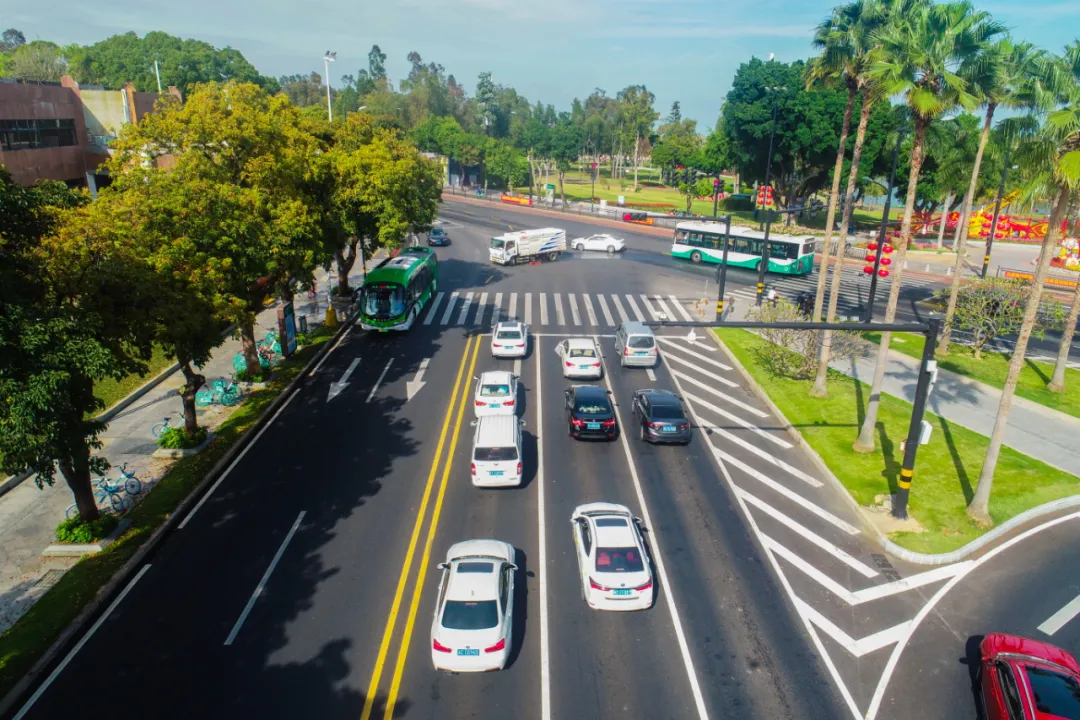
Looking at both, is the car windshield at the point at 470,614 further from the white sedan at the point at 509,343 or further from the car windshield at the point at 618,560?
the white sedan at the point at 509,343

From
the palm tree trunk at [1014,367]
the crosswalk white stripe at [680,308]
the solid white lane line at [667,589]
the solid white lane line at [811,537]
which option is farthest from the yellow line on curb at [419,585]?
the crosswalk white stripe at [680,308]

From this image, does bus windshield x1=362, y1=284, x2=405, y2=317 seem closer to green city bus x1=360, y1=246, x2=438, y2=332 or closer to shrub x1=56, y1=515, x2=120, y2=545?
green city bus x1=360, y1=246, x2=438, y2=332

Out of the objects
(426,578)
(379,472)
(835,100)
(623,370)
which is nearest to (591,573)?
(426,578)

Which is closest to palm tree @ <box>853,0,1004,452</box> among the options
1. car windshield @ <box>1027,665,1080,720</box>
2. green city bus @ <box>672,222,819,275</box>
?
car windshield @ <box>1027,665,1080,720</box>

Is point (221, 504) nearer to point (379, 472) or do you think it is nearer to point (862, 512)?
point (379, 472)

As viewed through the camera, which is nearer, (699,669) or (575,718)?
(575,718)

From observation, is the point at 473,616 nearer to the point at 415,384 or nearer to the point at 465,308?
the point at 415,384

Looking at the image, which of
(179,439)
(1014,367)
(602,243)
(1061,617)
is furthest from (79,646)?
(602,243)
